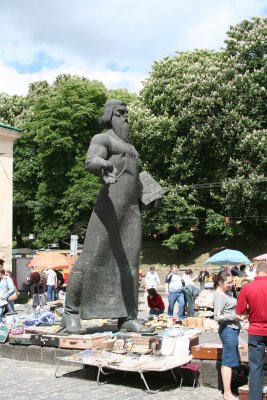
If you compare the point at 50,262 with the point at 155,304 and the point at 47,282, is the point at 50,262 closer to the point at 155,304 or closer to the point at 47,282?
the point at 47,282

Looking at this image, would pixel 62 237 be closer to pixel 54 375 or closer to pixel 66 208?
pixel 66 208

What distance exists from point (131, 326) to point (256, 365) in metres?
3.33

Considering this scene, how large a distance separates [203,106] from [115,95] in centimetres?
1232

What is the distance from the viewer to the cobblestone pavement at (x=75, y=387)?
24.8ft

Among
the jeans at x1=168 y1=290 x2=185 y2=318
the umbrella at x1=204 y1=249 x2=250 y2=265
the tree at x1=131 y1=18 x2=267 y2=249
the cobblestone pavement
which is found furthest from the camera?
the tree at x1=131 y1=18 x2=267 y2=249

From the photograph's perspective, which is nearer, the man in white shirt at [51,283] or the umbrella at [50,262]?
the man in white shirt at [51,283]

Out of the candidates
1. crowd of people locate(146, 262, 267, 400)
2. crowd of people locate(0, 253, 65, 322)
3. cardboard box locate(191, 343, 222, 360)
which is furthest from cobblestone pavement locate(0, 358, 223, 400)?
crowd of people locate(0, 253, 65, 322)

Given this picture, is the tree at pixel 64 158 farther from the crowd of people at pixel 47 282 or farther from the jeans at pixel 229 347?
the jeans at pixel 229 347

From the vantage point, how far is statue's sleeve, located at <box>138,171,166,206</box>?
10.3 meters

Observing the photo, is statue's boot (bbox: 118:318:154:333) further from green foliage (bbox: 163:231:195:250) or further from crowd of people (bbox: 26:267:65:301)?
green foliage (bbox: 163:231:195:250)

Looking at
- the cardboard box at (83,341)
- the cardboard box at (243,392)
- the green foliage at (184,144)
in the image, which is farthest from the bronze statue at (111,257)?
the green foliage at (184,144)

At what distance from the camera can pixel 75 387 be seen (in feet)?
26.4

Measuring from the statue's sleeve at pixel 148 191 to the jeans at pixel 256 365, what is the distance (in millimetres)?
3949

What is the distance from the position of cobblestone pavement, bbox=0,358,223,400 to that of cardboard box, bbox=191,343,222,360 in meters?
0.44
